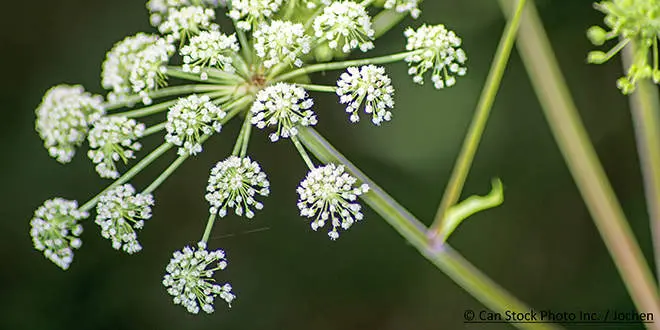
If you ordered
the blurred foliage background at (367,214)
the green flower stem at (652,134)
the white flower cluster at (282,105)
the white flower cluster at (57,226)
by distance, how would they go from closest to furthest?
the white flower cluster at (282,105)
the white flower cluster at (57,226)
the green flower stem at (652,134)
the blurred foliage background at (367,214)

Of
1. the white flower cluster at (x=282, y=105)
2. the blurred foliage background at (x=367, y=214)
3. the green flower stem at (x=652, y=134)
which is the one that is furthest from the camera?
the blurred foliage background at (x=367, y=214)

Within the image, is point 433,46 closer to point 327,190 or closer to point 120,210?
point 327,190

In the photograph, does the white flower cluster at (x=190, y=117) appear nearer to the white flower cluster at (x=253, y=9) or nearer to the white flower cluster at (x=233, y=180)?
the white flower cluster at (x=233, y=180)

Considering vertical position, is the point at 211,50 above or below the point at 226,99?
above

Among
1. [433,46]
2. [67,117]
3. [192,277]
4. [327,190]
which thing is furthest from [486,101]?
[67,117]

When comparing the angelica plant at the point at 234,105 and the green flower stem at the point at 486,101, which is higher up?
the angelica plant at the point at 234,105

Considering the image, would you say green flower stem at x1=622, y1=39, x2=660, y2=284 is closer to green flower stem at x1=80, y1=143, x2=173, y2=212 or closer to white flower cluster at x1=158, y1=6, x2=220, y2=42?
white flower cluster at x1=158, y1=6, x2=220, y2=42

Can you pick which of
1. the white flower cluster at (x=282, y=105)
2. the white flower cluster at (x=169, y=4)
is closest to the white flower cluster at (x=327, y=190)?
the white flower cluster at (x=282, y=105)
